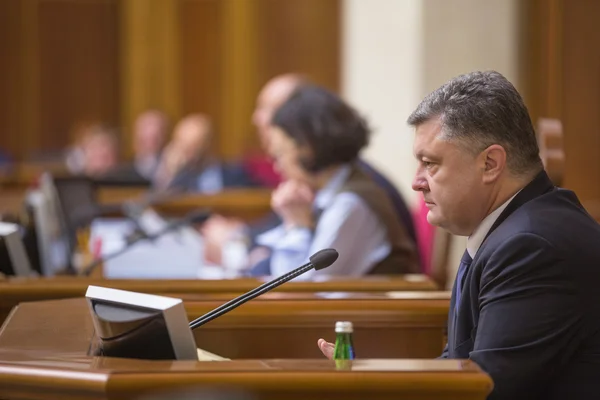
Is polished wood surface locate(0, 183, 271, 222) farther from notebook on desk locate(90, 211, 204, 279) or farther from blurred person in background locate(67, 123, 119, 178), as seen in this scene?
blurred person in background locate(67, 123, 119, 178)

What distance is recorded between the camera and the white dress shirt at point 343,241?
392 cm

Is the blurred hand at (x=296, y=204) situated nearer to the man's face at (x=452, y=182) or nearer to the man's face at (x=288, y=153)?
the man's face at (x=288, y=153)

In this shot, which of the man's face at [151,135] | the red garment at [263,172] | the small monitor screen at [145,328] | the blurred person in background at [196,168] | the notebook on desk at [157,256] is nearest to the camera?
the small monitor screen at [145,328]

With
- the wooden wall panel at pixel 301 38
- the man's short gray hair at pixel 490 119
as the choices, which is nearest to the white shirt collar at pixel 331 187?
the man's short gray hair at pixel 490 119

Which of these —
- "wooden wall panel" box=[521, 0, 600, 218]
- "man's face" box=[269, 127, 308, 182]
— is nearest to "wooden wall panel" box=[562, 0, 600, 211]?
"wooden wall panel" box=[521, 0, 600, 218]

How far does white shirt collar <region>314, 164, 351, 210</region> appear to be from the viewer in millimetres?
4199

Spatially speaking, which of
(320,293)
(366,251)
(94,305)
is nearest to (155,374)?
(94,305)

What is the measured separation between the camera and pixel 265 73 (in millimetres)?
11664

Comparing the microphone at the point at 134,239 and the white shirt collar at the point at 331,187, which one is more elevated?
the white shirt collar at the point at 331,187

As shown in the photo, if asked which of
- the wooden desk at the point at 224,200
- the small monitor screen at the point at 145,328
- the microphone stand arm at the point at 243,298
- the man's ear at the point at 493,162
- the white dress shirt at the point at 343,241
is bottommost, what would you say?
the wooden desk at the point at 224,200

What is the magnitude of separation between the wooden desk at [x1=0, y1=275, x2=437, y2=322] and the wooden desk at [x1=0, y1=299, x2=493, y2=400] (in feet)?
4.06

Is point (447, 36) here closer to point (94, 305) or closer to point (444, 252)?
point (444, 252)

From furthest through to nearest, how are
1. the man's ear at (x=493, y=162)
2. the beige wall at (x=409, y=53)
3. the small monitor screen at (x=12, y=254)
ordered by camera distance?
1. the beige wall at (x=409, y=53)
2. the small monitor screen at (x=12, y=254)
3. the man's ear at (x=493, y=162)

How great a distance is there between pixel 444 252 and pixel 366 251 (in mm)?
551
